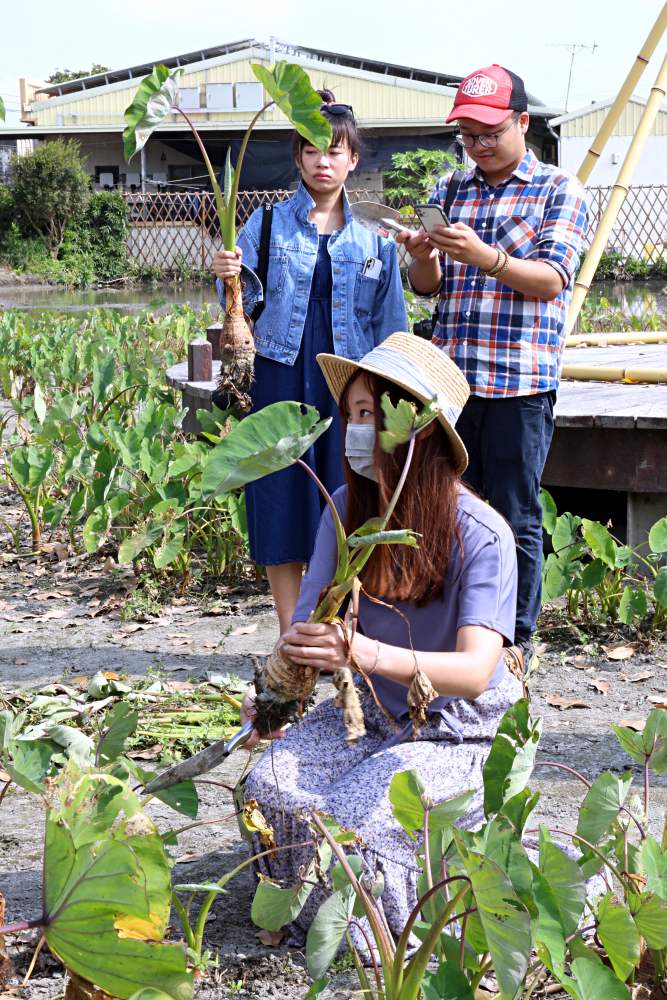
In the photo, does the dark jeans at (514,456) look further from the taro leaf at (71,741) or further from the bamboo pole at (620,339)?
the bamboo pole at (620,339)

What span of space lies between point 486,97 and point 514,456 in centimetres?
80

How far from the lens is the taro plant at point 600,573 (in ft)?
11.2

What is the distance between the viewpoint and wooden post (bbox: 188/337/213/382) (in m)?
5.35

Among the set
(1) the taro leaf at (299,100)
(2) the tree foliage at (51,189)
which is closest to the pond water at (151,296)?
(2) the tree foliage at (51,189)

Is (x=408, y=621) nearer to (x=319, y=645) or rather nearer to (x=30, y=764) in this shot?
(x=319, y=645)

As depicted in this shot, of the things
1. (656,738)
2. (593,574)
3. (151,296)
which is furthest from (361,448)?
(151,296)

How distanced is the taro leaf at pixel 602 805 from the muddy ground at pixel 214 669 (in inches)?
19.1

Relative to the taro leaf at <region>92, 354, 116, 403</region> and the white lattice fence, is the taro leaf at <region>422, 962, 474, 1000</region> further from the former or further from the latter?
the white lattice fence

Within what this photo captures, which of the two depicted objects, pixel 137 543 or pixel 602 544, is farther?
pixel 137 543

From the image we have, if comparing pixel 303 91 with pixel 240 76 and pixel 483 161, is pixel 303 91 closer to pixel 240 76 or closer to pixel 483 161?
pixel 483 161

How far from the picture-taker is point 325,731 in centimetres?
218

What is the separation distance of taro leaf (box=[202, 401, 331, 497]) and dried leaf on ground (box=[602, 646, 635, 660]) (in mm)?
2089

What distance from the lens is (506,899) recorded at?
1290 mm

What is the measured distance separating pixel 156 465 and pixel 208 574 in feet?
1.41
